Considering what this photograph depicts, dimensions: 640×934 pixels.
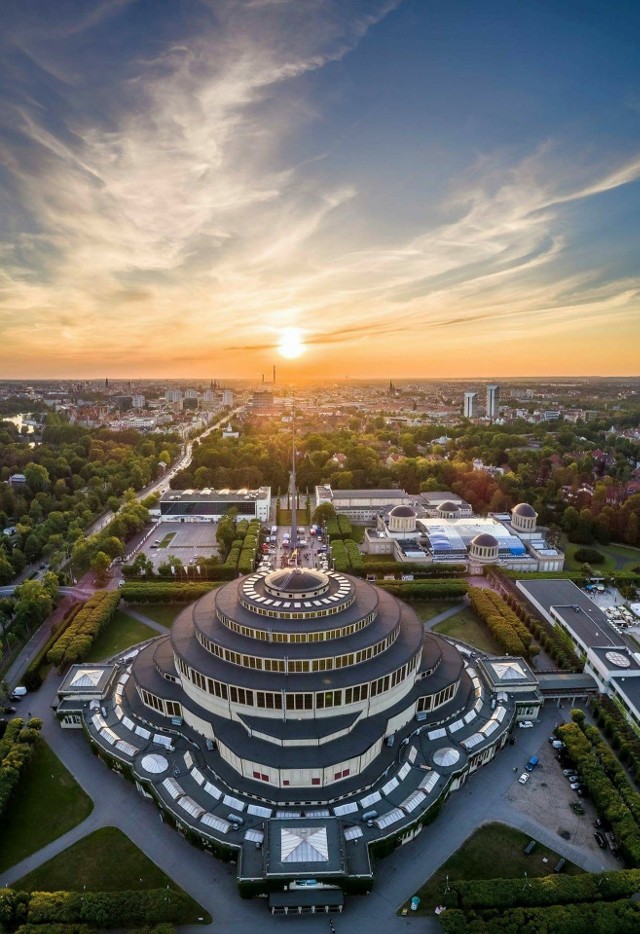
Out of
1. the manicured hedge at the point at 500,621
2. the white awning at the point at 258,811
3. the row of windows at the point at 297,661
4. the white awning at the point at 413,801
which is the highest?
the row of windows at the point at 297,661

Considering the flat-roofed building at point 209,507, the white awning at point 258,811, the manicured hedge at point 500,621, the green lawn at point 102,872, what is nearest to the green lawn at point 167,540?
the flat-roofed building at point 209,507

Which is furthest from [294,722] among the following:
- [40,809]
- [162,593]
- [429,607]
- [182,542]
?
[182,542]

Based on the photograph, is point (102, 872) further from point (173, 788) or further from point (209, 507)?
point (209, 507)

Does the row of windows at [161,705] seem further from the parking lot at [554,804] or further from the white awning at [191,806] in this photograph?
the parking lot at [554,804]

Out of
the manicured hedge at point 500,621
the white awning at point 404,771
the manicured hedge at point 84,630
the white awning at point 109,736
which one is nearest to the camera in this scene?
the white awning at point 404,771

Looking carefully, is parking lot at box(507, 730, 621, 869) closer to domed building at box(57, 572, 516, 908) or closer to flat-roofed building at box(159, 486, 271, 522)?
domed building at box(57, 572, 516, 908)

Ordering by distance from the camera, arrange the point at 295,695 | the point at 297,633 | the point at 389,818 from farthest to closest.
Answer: the point at 297,633
the point at 295,695
the point at 389,818
